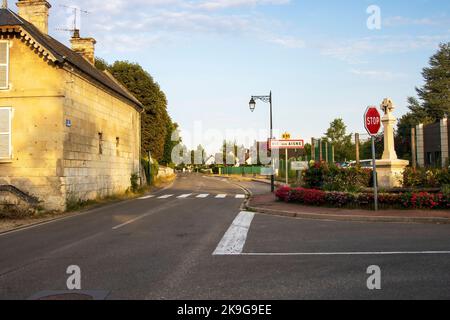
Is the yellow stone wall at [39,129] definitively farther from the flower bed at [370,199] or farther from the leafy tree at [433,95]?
the leafy tree at [433,95]

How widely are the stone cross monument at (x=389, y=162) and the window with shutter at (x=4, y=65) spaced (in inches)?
640

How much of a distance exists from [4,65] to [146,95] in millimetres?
21190

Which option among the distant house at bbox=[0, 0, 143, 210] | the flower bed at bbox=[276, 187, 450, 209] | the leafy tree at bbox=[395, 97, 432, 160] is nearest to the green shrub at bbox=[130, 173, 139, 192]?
the distant house at bbox=[0, 0, 143, 210]

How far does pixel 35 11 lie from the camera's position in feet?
68.8

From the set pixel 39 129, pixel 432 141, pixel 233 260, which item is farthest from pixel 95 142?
pixel 432 141

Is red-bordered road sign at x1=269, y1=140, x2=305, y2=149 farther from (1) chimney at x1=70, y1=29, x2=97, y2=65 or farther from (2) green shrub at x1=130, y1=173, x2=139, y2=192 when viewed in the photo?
(1) chimney at x1=70, y1=29, x2=97, y2=65

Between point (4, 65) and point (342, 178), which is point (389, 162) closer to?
point (342, 178)

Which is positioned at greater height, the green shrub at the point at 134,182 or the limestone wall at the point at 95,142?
the limestone wall at the point at 95,142

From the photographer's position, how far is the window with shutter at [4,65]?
56.4 feet

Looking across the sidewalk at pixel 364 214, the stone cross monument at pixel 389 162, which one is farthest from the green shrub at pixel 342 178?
the sidewalk at pixel 364 214
